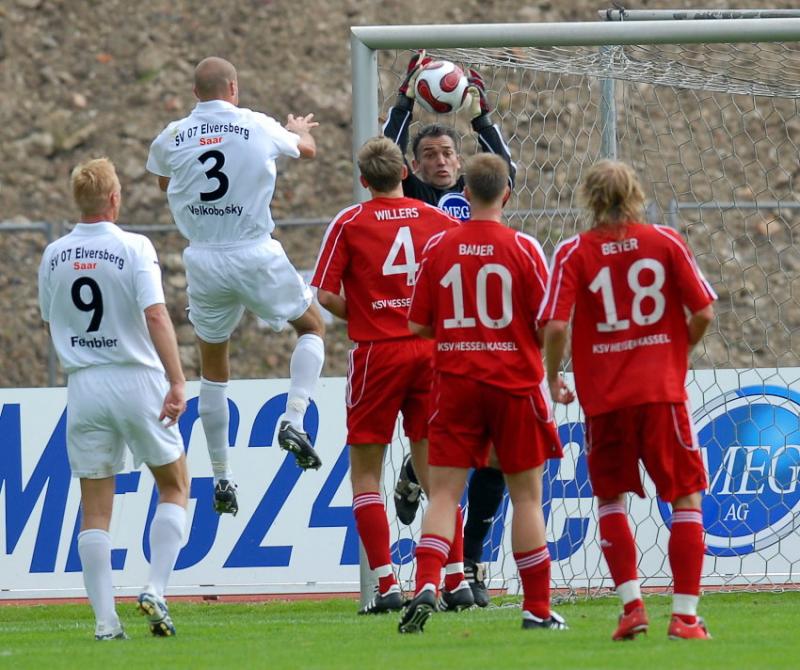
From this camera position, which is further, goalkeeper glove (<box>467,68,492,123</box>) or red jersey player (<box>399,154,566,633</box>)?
goalkeeper glove (<box>467,68,492,123</box>)

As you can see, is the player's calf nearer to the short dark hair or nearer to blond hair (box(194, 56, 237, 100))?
the short dark hair

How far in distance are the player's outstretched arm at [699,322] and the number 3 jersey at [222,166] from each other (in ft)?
9.66

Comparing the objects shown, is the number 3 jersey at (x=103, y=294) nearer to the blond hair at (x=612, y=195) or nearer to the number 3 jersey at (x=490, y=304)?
the number 3 jersey at (x=490, y=304)

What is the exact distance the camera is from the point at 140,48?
2430 cm

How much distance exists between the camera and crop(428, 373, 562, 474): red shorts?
7.28m

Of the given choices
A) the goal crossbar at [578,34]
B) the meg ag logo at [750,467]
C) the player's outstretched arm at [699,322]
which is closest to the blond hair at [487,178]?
the player's outstretched arm at [699,322]

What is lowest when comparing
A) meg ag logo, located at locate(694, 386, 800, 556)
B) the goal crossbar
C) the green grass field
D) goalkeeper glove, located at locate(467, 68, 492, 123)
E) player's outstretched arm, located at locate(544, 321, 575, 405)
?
the green grass field

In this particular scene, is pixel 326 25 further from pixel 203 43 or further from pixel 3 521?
pixel 3 521

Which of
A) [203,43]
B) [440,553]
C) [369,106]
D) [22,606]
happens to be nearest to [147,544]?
[22,606]

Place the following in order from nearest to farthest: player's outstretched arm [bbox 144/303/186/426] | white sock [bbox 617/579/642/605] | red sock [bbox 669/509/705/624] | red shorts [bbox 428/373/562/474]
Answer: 1. red sock [bbox 669/509/705/624]
2. white sock [bbox 617/579/642/605]
3. red shorts [bbox 428/373/562/474]
4. player's outstretched arm [bbox 144/303/186/426]

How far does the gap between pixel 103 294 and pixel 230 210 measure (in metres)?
1.31

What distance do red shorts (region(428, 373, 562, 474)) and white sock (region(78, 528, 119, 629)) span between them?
1773 millimetres

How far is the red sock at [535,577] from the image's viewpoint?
7281 mm

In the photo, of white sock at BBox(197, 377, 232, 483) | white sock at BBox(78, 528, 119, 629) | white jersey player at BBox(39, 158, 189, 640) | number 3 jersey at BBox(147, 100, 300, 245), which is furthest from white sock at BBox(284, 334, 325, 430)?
white sock at BBox(78, 528, 119, 629)
